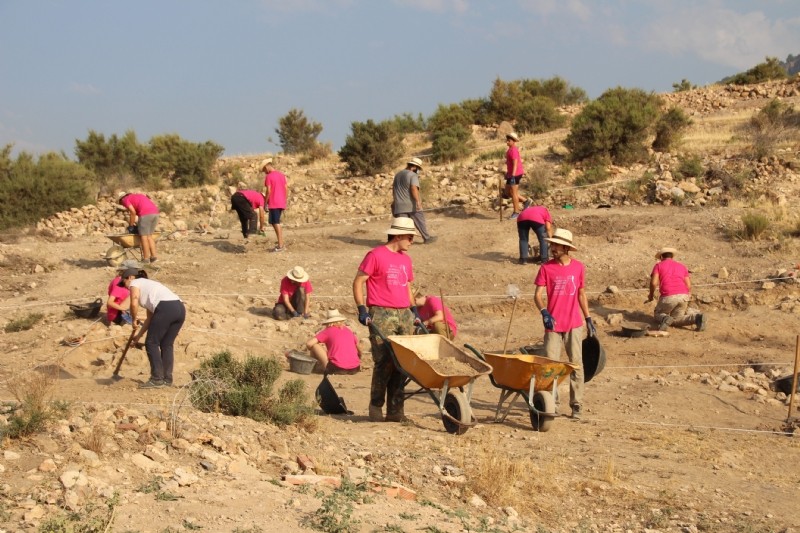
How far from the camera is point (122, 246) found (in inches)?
670

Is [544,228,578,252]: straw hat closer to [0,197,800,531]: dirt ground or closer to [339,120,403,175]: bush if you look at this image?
[0,197,800,531]: dirt ground

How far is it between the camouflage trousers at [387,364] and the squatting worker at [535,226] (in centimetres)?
747

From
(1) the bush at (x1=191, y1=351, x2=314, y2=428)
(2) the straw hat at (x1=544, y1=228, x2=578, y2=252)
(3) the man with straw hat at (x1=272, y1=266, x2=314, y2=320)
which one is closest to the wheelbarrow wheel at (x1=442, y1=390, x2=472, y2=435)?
(1) the bush at (x1=191, y1=351, x2=314, y2=428)

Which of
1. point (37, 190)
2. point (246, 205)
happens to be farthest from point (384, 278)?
point (37, 190)

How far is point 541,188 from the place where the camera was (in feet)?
71.9

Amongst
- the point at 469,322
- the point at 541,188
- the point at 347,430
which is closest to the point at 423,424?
the point at 347,430

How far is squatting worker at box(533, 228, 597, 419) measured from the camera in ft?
30.7

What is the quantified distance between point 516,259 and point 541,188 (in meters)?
5.29

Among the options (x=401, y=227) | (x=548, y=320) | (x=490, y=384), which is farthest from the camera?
(x=490, y=384)

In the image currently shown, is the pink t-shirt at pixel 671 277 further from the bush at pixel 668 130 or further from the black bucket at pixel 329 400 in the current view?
the bush at pixel 668 130

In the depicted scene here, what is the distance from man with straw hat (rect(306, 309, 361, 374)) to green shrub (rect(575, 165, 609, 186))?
39.4 feet

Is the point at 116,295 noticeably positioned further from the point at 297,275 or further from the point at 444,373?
the point at 444,373

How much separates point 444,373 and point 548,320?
1536mm

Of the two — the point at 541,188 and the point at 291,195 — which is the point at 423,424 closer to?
the point at 541,188
